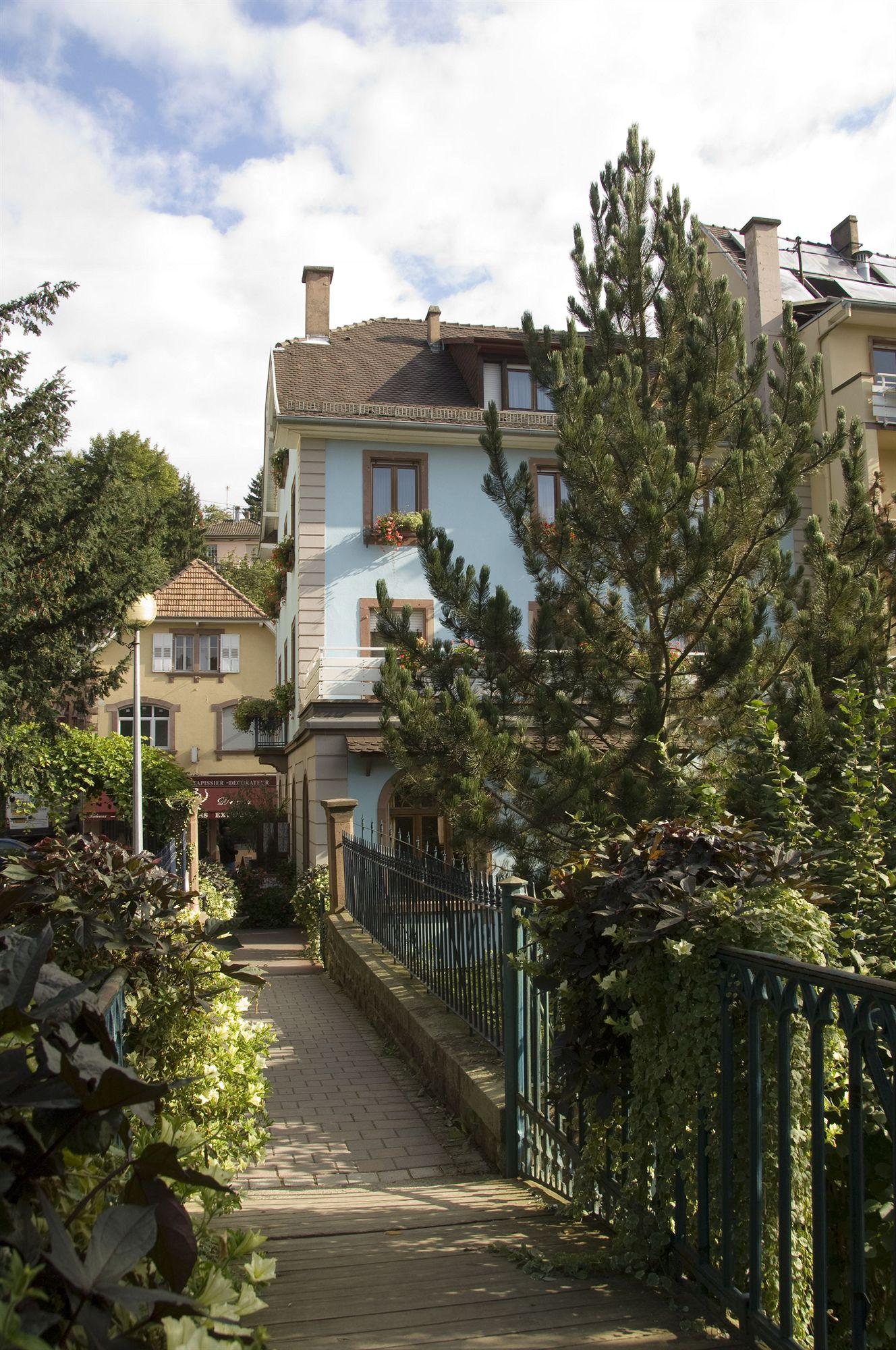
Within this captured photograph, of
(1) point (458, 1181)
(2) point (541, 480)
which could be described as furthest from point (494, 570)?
(1) point (458, 1181)

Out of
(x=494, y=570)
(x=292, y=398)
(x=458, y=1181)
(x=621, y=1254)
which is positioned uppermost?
(x=292, y=398)

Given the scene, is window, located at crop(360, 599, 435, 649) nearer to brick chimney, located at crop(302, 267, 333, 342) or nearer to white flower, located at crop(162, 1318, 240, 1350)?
brick chimney, located at crop(302, 267, 333, 342)

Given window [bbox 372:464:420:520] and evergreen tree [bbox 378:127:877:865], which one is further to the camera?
window [bbox 372:464:420:520]

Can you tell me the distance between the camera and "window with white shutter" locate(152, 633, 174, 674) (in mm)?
35281

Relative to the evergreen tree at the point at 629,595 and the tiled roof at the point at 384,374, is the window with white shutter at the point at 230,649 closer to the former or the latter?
the tiled roof at the point at 384,374

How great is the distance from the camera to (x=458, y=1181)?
5336 millimetres

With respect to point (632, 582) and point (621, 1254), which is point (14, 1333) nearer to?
point (621, 1254)

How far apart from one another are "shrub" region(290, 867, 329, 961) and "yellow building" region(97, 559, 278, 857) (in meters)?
15.6

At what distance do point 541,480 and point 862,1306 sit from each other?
2112 centimetres

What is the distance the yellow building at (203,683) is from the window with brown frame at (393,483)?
45.4ft

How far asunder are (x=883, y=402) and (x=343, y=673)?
39.3 feet

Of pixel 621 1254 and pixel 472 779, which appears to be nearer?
pixel 621 1254

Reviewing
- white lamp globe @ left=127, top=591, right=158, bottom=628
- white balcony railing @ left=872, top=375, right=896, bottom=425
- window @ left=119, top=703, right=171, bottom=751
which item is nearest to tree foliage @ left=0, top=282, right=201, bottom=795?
white lamp globe @ left=127, top=591, right=158, bottom=628

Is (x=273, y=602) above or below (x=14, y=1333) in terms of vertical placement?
above
